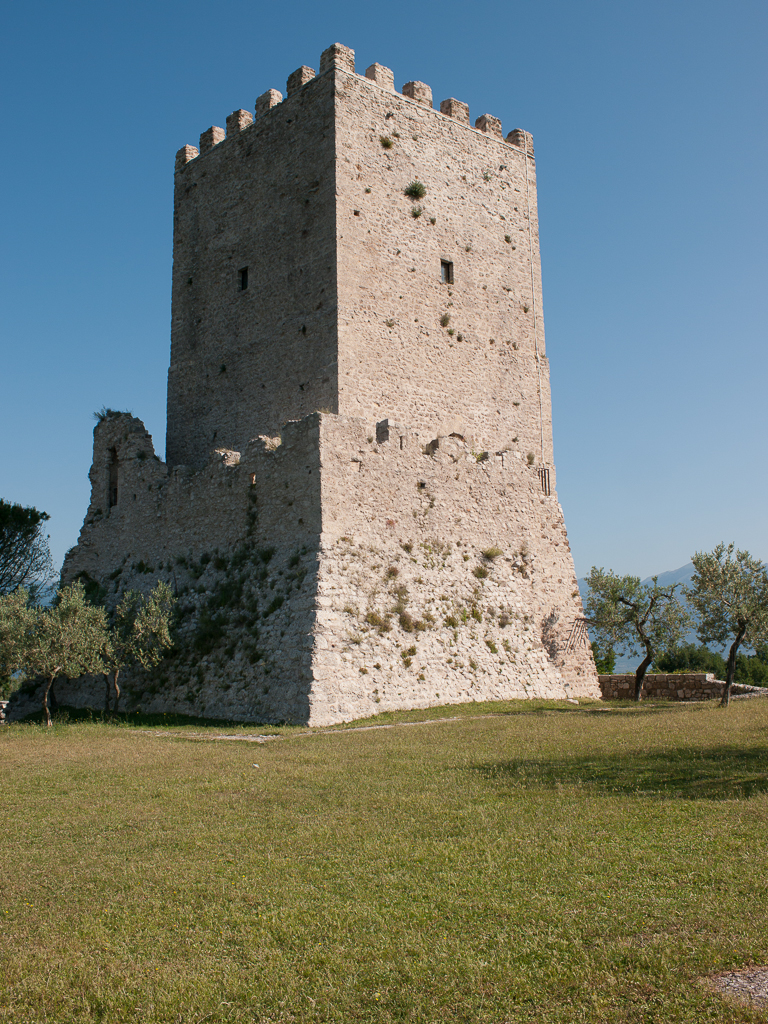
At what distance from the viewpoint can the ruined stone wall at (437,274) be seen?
20.2m

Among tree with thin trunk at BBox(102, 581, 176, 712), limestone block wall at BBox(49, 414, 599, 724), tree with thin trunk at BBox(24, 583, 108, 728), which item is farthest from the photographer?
tree with thin trunk at BBox(102, 581, 176, 712)

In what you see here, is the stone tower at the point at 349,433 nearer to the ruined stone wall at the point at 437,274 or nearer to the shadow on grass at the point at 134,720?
the ruined stone wall at the point at 437,274

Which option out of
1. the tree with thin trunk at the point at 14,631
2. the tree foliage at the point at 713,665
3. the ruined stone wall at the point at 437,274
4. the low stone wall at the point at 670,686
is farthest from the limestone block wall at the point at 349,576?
the tree foliage at the point at 713,665

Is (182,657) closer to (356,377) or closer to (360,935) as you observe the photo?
(356,377)

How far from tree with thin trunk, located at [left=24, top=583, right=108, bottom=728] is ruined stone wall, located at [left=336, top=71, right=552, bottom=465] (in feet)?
23.6

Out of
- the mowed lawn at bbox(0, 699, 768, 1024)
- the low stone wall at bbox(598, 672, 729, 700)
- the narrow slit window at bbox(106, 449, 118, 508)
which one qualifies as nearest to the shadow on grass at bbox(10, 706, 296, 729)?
the mowed lawn at bbox(0, 699, 768, 1024)

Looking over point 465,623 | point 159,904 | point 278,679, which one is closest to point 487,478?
point 465,623

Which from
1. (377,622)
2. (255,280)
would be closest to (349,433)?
(377,622)

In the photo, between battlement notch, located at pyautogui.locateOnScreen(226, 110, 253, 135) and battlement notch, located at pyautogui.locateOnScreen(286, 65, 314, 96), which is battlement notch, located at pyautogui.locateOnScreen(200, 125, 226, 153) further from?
battlement notch, located at pyautogui.locateOnScreen(286, 65, 314, 96)

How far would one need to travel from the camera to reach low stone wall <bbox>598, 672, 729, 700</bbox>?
21234mm

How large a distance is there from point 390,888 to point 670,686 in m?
18.3

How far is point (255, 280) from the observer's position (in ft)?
72.7

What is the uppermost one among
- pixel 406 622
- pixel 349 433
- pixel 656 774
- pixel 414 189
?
pixel 414 189

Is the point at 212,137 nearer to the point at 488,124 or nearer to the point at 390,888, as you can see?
the point at 488,124
